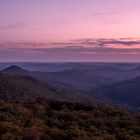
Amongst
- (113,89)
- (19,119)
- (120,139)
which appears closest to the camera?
(120,139)

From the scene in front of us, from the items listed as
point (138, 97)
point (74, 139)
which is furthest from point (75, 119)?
point (138, 97)

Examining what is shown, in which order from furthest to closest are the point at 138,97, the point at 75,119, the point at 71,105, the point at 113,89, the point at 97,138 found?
A: the point at 113,89, the point at 138,97, the point at 71,105, the point at 75,119, the point at 97,138

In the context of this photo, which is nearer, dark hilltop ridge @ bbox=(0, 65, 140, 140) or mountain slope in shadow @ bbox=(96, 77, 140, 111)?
dark hilltop ridge @ bbox=(0, 65, 140, 140)

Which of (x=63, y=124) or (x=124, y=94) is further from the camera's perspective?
(x=124, y=94)

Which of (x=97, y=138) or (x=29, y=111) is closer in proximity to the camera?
(x=97, y=138)

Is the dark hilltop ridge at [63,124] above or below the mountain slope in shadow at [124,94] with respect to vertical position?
above

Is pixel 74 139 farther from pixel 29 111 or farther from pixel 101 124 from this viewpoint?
pixel 29 111

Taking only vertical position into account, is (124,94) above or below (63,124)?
below

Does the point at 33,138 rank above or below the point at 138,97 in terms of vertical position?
above

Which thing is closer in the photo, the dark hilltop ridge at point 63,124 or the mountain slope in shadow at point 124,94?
A: the dark hilltop ridge at point 63,124

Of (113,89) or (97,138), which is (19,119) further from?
(113,89)

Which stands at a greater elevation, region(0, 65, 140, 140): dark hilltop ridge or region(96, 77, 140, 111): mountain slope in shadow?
region(0, 65, 140, 140): dark hilltop ridge
